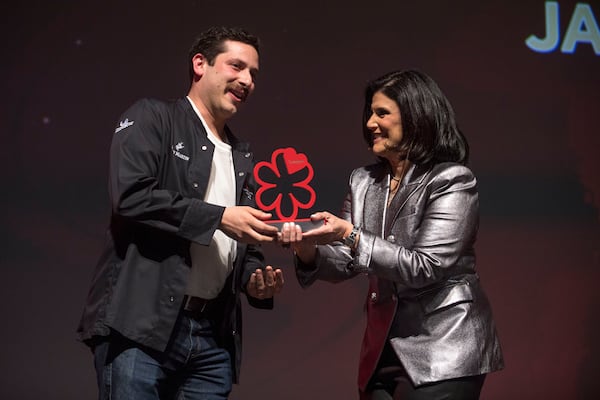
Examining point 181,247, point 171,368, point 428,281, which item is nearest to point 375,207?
point 428,281

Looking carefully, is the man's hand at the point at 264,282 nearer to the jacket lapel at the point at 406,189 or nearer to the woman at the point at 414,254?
the woman at the point at 414,254

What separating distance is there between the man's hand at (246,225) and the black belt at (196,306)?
0.75 ft

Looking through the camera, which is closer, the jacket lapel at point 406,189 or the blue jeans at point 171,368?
the blue jeans at point 171,368

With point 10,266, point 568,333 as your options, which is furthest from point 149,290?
point 568,333

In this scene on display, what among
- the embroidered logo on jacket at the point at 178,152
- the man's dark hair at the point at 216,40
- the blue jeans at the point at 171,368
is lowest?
the blue jeans at the point at 171,368

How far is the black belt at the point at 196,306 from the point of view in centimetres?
199

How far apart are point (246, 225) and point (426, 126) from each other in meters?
0.65

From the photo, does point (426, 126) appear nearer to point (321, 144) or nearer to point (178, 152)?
point (178, 152)

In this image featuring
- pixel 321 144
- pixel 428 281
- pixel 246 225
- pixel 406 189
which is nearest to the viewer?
pixel 246 225

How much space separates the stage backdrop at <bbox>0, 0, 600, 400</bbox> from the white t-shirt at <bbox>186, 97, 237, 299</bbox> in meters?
1.50

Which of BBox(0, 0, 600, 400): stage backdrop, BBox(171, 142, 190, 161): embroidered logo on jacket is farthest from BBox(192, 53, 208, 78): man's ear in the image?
BBox(0, 0, 600, 400): stage backdrop

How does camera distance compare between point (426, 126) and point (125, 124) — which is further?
point (426, 126)

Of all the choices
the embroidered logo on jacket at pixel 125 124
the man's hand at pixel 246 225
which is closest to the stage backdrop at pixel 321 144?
the embroidered logo on jacket at pixel 125 124

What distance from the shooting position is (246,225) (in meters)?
1.88
